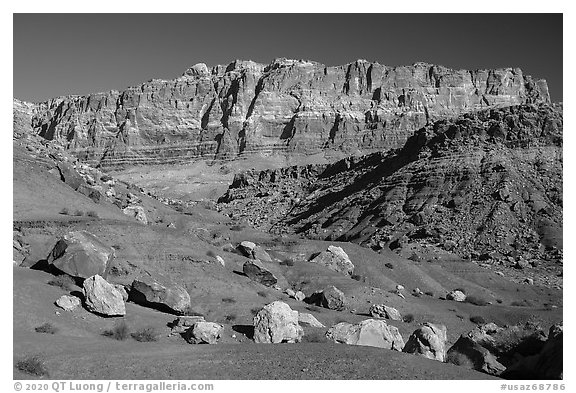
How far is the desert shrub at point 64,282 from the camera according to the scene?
928 inches

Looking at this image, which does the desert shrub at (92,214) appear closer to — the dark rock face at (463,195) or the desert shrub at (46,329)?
the desert shrub at (46,329)

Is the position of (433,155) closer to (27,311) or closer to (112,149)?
(27,311)

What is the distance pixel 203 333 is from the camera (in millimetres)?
20547

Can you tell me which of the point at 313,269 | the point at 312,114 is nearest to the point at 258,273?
the point at 313,269

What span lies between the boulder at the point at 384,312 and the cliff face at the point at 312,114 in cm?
14303

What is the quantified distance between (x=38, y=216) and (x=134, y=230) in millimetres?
6260

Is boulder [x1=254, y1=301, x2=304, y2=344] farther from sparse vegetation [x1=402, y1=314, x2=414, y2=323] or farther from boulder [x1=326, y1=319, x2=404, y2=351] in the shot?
sparse vegetation [x1=402, y1=314, x2=414, y2=323]

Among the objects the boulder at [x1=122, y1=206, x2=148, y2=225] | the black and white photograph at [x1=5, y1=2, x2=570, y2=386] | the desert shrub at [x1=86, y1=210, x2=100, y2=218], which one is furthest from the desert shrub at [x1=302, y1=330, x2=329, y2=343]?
the boulder at [x1=122, y1=206, x2=148, y2=225]

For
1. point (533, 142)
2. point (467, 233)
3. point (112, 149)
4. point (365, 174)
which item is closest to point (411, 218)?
point (467, 233)

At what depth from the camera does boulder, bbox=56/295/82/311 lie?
21750 millimetres

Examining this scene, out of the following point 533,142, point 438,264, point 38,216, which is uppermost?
point 533,142

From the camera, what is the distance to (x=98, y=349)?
16984 millimetres

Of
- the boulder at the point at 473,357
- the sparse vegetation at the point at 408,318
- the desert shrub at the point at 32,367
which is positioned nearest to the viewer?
the desert shrub at the point at 32,367

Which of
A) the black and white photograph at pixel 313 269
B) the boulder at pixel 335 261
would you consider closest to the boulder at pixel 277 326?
the black and white photograph at pixel 313 269
